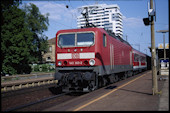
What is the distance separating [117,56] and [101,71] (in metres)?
4.56

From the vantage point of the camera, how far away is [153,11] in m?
9.70

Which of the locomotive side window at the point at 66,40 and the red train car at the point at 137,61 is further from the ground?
the locomotive side window at the point at 66,40

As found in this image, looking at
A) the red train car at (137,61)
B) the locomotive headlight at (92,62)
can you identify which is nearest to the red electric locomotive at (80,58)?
the locomotive headlight at (92,62)

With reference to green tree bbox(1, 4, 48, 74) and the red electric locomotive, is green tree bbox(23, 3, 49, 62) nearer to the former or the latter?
green tree bbox(1, 4, 48, 74)

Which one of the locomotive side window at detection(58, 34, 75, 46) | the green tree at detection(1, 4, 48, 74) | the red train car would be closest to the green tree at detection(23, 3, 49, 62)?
the green tree at detection(1, 4, 48, 74)

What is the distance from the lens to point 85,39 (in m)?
11.9

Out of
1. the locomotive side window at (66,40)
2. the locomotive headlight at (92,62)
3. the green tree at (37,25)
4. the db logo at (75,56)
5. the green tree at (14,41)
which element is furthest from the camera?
the green tree at (37,25)

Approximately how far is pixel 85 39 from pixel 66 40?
45.1 inches

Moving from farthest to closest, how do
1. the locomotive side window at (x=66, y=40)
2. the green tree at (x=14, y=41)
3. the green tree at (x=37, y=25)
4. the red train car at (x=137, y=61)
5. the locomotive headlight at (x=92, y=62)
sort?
the green tree at (x=37, y=25)
the green tree at (x=14, y=41)
the red train car at (x=137, y=61)
the locomotive side window at (x=66, y=40)
the locomotive headlight at (x=92, y=62)

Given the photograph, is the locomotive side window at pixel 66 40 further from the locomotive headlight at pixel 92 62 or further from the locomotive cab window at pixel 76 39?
the locomotive headlight at pixel 92 62

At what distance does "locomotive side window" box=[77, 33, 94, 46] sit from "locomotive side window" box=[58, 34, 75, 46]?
0.36 meters

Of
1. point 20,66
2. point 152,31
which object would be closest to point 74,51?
point 152,31

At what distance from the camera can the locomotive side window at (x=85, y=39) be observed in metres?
11.7

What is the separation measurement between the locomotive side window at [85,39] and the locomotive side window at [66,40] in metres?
0.36
